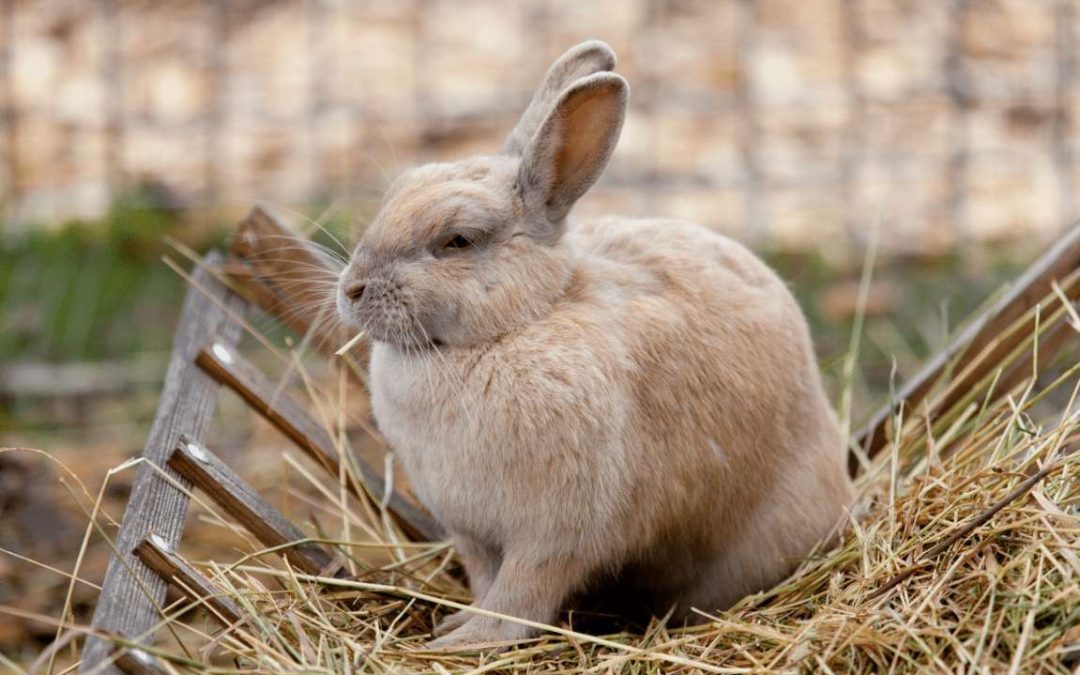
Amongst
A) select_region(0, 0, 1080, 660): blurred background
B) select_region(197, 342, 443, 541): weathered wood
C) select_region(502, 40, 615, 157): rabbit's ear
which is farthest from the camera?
select_region(0, 0, 1080, 660): blurred background

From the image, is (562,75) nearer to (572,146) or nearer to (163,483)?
(572,146)

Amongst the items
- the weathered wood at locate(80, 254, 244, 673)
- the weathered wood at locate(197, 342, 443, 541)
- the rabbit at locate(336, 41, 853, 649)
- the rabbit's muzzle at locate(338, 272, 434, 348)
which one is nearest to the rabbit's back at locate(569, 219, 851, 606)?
the rabbit at locate(336, 41, 853, 649)

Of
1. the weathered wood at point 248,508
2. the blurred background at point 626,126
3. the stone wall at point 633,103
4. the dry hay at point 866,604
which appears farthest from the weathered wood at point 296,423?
the stone wall at point 633,103

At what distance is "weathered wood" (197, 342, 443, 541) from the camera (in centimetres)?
324

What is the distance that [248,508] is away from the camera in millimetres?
2928

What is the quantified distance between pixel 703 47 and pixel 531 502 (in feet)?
23.4

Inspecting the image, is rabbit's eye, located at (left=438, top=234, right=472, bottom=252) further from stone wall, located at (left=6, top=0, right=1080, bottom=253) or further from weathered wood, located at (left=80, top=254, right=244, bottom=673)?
stone wall, located at (left=6, top=0, right=1080, bottom=253)

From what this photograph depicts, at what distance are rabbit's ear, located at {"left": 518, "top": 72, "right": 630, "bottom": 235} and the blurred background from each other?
3.99 metres

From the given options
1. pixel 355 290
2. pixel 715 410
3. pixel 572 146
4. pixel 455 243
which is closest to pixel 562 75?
pixel 572 146

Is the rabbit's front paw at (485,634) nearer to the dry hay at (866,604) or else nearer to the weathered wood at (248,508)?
the dry hay at (866,604)

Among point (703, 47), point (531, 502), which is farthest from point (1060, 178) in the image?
point (531, 502)

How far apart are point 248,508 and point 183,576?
1.07ft

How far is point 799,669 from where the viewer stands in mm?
2484

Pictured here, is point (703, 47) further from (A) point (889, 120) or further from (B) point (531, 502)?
(B) point (531, 502)
